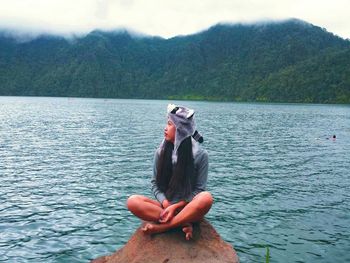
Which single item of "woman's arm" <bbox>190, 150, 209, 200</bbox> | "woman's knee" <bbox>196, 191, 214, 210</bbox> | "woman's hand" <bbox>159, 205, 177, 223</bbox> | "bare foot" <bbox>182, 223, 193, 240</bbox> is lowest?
"bare foot" <bbox>182, 223, 193, 240</bbox>

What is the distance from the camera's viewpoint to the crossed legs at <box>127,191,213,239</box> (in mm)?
8852

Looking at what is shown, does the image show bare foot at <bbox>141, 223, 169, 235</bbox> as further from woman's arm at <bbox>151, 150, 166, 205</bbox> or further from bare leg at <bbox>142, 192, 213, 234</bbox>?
woman's arm at <bbox>151, 150, 166, 205</bbox>

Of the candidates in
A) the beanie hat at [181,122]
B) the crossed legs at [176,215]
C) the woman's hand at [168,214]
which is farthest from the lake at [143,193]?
the beanie hat at [181,122]

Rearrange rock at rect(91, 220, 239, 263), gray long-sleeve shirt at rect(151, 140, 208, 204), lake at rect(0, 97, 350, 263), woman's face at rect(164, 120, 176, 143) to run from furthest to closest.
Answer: lake at rect(0, 97, 350, 263) < gray long-sleeve shirt at rect(151, 140, 208, 204) < woman's face at rect(164, 120, 176, 143) < rock at rect(91, 220, 239, 263)

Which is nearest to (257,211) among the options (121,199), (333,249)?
(333,249)

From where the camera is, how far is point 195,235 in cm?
947

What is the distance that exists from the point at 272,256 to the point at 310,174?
17.4 meters

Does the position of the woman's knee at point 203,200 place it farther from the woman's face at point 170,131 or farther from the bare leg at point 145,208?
the woman's face at point 170,131

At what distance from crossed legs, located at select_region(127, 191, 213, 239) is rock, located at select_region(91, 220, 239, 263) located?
10.7 inches

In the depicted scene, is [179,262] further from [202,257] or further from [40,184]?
[40,184]

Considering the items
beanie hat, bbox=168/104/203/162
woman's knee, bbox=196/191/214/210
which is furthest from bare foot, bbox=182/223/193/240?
beanie hat, bbox=168/104/203/162

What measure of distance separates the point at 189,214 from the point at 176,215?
1.10 feet

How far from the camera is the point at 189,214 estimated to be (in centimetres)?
884

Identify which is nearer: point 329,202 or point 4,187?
point 329,202
